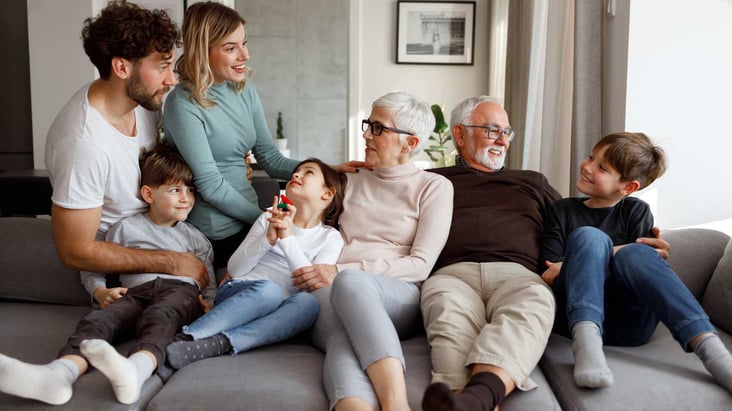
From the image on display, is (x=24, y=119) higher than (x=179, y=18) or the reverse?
the reverse

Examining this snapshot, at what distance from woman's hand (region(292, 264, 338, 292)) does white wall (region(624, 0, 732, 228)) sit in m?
1.62

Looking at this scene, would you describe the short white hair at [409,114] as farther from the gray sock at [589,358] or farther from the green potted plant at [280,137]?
the green potted plant at [280,137]

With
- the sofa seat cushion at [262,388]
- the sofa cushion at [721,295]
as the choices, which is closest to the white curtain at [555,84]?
the sofa cushion at [721,295]

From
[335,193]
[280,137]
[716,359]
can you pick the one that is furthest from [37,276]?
[280,137]

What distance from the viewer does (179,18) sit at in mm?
5379

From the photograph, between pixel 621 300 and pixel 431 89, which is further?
pixel 431 89

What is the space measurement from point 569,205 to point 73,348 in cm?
159

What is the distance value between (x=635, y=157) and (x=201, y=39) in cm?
148

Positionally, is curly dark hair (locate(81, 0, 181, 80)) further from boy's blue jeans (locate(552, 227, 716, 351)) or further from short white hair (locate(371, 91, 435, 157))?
boy's blue jeans (locate(552, 227, 716, 351))

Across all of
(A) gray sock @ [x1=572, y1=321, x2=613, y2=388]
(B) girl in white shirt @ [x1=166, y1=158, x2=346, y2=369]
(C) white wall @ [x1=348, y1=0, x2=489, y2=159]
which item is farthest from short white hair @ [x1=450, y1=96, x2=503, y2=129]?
(C) white wall @ [x1=348, y1=0, x2=489, y2=159]

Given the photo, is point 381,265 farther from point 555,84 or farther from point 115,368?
point 555,84

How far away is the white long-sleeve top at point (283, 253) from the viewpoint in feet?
6.74

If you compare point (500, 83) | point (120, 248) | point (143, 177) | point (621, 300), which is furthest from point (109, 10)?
point (500, 83)

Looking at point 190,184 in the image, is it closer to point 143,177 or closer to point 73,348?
point 143,177
